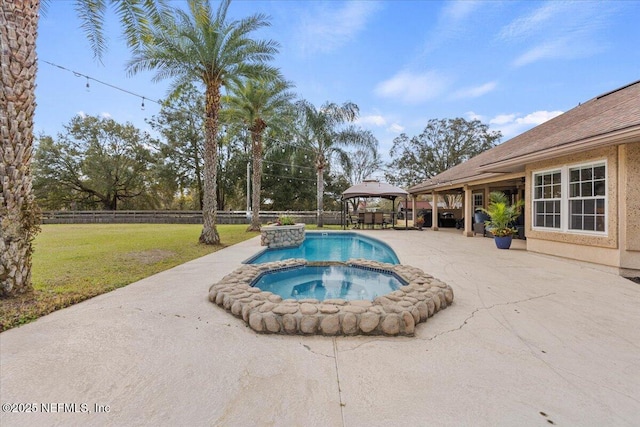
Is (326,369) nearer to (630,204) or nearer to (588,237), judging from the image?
(630,204)

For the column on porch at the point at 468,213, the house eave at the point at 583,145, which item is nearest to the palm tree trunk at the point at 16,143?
the house eave at the point at 583,145

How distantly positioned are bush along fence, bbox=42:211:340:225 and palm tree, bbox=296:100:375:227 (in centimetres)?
392

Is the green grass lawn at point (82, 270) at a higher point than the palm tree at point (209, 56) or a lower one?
lower

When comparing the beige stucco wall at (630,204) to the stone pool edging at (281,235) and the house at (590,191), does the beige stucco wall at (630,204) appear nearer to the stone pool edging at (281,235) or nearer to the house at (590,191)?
the house at (590,191)

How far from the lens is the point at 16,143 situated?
3.81 meters

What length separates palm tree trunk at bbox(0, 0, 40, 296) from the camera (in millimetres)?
3694

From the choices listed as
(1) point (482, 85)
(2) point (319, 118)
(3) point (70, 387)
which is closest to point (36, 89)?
(3) point (70, 387)

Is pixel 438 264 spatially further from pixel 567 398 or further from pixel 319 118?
pixel 319 118

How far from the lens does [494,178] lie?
10.9 meters

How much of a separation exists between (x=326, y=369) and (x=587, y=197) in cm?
774

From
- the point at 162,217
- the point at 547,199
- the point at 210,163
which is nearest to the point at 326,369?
the point at 547,199

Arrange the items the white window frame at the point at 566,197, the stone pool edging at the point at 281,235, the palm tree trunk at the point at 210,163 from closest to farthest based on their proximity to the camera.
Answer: the white window frame at the point at 566,197
the stone pool edging at the point at 281,235
the palm tree trunk at the point at 210,163

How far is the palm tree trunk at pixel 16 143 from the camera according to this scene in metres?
3.69

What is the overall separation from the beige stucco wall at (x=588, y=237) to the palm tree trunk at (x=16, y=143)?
10.7 meters
